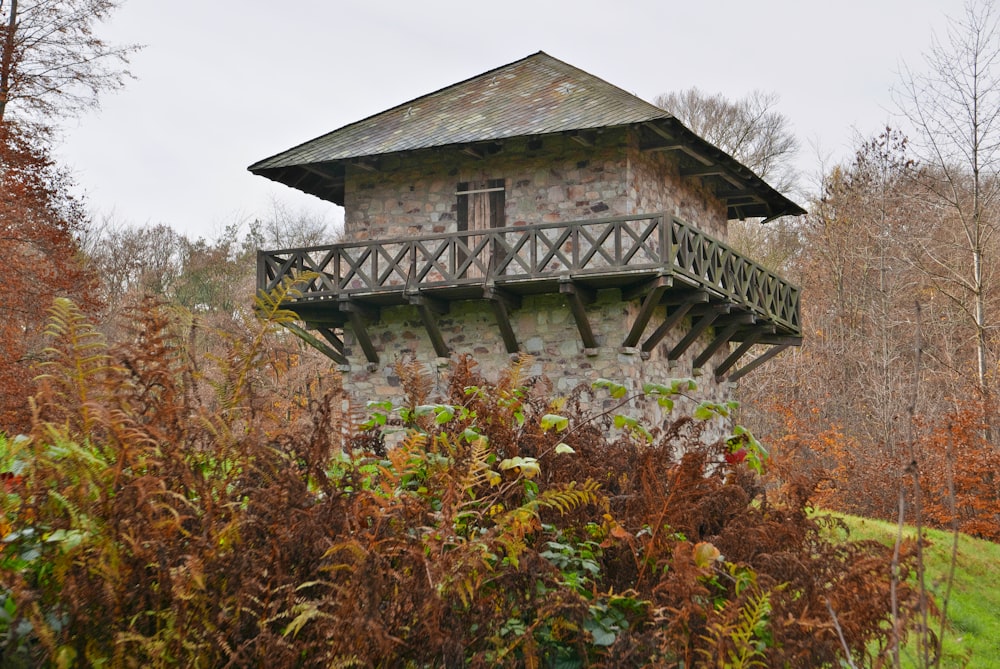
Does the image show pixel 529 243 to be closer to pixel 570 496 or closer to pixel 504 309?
pixel 504 309

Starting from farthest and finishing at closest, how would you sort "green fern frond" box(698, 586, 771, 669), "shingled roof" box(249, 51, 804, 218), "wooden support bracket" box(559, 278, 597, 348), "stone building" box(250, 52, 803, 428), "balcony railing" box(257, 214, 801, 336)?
1. "shingled roof" box(249, 51, 804, 218)
2. "stone building" box(250, 52, 803, 428)
3. "wooden support bracket" box(559, 278, 597, 348)
4. "balcony railing" box(257, 214, 801, 336)
5. "green fern frond" box(698, 586, 771, 669)

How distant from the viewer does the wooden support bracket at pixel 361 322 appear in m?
13.9

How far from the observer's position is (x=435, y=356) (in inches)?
557

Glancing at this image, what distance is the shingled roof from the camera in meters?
13.3

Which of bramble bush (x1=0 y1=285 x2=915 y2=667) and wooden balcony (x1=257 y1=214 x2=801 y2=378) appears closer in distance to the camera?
bramble bush (x1=0 y1=285 x2=915 y2=667)

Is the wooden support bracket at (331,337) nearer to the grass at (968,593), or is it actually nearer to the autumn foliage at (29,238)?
the autumn foliage at (29,238)

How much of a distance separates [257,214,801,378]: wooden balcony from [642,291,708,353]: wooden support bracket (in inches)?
0.6

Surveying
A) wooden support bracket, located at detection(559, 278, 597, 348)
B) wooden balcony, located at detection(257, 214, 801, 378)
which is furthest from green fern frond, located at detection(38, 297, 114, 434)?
wooden support bracket, located at detection(559, 278, 597, 348)

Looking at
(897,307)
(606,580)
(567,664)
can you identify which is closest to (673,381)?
(606,580)

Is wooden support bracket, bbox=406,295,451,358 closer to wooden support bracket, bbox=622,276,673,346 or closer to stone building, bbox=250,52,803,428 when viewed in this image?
stone building, bbox=250,52,803,428

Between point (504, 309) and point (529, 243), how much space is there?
1111 mm

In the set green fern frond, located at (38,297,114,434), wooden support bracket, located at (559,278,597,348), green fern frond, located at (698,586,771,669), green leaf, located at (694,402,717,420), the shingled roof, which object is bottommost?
green fern frond, located at (698,586,771,669)

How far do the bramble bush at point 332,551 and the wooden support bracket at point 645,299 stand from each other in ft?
29.9

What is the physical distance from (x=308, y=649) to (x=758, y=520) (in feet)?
5.21
